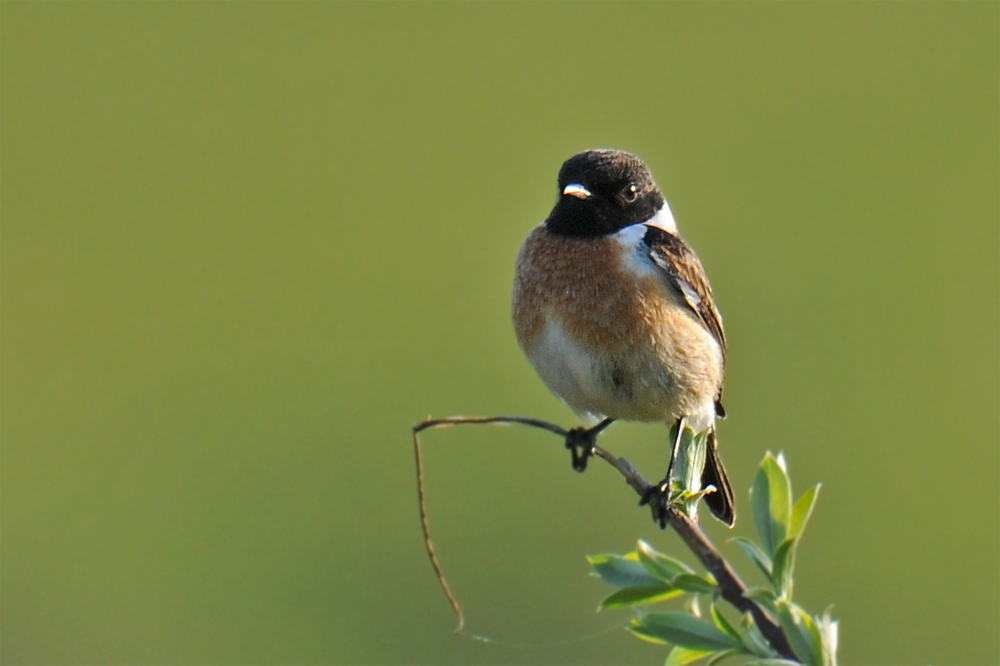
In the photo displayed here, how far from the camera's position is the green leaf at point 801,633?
1.00 metres

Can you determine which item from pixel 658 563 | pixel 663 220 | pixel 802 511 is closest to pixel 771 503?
pixel 802 511

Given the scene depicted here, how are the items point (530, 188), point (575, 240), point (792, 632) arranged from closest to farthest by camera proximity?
point (792, 632), point (575, 240), point (530, 188)

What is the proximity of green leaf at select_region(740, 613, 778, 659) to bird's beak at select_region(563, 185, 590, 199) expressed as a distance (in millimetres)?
2865

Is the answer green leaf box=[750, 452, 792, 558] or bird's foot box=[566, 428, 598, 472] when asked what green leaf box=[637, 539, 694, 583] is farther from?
bird's foot box=[566, 428, 598, 472]

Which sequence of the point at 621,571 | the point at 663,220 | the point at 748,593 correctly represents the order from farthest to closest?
the point at 663,220
the point at 621,571
the point at 748,593

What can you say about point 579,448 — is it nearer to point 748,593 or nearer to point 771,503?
point 771,503

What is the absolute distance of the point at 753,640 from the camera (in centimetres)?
103

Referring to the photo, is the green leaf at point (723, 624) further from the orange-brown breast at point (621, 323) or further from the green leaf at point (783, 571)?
the orange-brown breast at point (621, 323)

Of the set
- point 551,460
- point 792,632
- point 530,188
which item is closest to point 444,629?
point 551,460

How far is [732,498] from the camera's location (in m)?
3.58

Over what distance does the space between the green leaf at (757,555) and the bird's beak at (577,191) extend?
109 inches

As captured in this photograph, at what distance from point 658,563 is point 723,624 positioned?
82mm

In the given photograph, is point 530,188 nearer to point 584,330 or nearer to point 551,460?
point 584,330

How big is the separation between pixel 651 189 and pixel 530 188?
3.70ft
